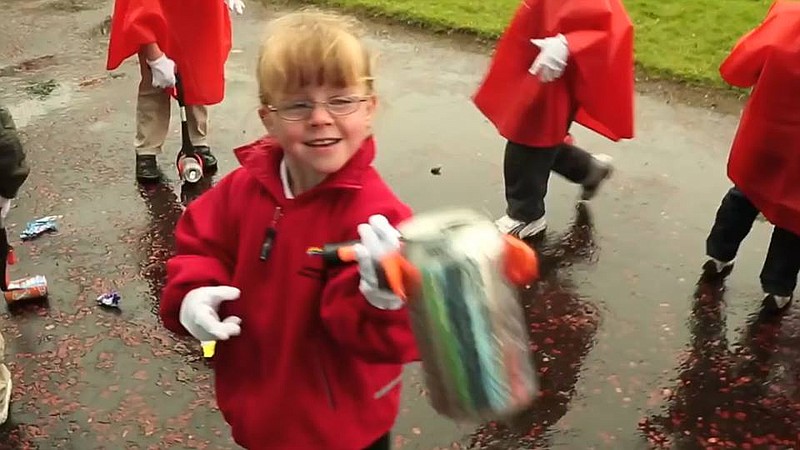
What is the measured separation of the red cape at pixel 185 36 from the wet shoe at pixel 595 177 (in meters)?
2.02

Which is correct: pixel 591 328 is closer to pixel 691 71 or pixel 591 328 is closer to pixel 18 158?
pixel 18 158

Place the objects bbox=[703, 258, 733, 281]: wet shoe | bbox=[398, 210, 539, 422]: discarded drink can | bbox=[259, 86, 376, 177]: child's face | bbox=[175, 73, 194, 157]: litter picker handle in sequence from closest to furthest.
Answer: bbox=[398, 210, 539, 422]: discarded drink can < bbox=[259, 86, 376, 177]: child's face < bbox=[703, 258, 733, 281]: wet shoe < bbox=[175, 73, 194, 157]: litter picker handle

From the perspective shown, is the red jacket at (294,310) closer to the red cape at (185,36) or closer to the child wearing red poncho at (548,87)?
the child wearing red poncho at (548,87)

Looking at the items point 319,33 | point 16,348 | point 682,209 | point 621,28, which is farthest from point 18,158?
point 682,209

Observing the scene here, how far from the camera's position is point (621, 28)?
4348mm

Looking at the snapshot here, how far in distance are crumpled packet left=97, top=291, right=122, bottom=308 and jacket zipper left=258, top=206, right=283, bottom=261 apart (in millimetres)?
2233

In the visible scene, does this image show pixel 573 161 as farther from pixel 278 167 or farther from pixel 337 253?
pixel 337 253

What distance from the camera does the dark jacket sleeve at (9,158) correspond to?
3264mm

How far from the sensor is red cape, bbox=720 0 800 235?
3.84 m

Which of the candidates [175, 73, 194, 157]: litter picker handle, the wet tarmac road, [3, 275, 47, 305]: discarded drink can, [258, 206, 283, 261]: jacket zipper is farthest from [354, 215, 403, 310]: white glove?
[175, 73, 194, 157]: litter picker handle

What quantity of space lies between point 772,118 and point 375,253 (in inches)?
101

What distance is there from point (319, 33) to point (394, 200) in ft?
1.37

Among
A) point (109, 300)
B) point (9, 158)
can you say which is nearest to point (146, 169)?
point (109, 300)

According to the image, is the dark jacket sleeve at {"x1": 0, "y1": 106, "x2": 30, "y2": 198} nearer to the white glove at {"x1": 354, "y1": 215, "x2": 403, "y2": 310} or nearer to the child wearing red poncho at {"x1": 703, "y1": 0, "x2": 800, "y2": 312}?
the white glove at {"x1": 354, "y1": 215, "x2": 403, "y2": 310}
